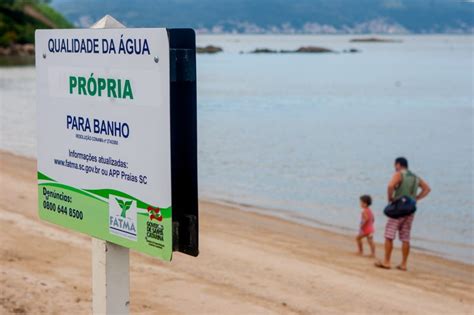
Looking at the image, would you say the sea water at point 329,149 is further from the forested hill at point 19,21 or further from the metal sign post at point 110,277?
the forested hill at point 19,21

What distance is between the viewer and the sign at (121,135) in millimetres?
3502

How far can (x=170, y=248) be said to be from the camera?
3.56 m

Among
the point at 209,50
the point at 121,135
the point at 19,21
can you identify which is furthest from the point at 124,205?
the point at 209,50

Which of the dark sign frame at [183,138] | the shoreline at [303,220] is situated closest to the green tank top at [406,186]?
the shoreline at [303,220]

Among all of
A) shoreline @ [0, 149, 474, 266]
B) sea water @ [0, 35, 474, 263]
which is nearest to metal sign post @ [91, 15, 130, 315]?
shoreline @ [0, 149, 474, 266]

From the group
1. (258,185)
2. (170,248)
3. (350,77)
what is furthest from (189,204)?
(350,77)

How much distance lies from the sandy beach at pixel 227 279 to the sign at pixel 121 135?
318cm

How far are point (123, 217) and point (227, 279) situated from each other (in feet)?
16.8

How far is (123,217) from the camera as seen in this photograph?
151 inches

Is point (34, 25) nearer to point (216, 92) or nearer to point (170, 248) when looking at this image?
point (216, 92)

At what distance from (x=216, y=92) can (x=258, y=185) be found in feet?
135

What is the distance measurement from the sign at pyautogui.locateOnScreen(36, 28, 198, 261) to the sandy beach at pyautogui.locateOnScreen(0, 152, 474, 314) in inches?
125

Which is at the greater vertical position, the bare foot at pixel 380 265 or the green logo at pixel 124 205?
the green logo at pixel 124 205

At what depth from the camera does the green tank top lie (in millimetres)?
10898
